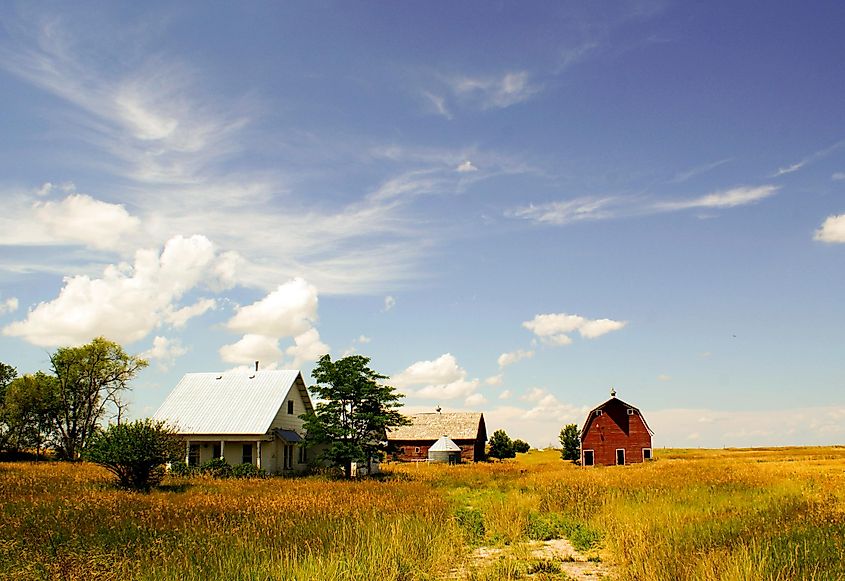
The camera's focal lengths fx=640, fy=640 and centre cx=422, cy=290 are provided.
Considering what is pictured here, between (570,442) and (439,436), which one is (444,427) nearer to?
(439,436)

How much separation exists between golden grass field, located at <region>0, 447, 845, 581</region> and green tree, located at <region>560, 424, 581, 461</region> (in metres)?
47.9

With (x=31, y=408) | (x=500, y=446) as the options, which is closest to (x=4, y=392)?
(x=31, y=408)

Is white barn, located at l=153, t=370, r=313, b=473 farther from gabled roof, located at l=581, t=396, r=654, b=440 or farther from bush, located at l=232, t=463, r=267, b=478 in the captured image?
gabled roof, located at l=581, t=396, r=654, b=440

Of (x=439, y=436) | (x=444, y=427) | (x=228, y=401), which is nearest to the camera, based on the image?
(x=228, y=401)

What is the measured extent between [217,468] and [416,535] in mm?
→ 27066

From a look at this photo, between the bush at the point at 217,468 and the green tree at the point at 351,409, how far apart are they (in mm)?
4890

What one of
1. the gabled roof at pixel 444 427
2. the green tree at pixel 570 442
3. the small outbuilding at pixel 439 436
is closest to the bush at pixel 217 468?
the small outbuilding at pixel 439 436

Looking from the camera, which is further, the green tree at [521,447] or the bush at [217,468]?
the green tree at [521,447]

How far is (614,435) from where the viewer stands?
57500mm

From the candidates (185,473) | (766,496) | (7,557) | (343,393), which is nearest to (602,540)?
(766,496)

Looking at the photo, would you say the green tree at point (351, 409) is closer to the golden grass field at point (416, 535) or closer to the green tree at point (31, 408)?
the golden grass field at point (416, 535)

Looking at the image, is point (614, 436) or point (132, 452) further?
point (614, 436)

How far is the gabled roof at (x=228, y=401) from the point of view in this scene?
3822 centimetres

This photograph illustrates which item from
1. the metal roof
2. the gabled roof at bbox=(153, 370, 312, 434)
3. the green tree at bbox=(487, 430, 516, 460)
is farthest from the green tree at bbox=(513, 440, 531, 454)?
the gabled roof at bbox=(153, 370, 312, 434)
